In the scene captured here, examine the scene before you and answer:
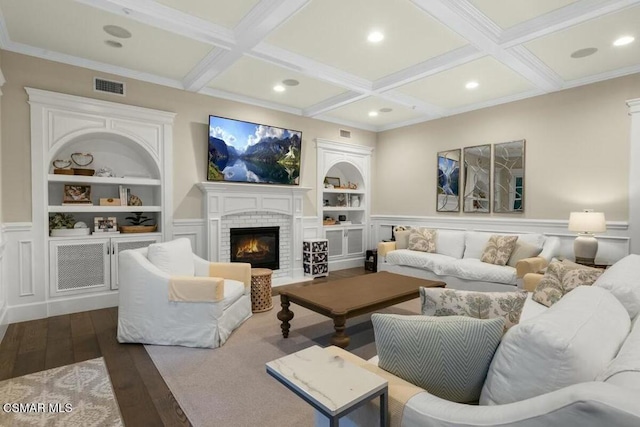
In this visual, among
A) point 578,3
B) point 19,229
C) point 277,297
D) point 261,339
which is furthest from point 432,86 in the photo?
point 19,229

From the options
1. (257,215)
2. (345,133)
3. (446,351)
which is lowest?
(446,351)

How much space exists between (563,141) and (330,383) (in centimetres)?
503

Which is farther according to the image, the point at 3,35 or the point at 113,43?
the point at 113,43

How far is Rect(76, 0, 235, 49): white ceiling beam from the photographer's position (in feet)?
9.12

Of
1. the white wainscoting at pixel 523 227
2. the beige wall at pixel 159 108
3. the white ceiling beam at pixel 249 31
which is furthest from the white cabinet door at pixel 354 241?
the white ceiling beam at pixel 249 31

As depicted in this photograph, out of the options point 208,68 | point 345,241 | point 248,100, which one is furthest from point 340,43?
point 345,241

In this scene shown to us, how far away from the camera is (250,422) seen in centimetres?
196

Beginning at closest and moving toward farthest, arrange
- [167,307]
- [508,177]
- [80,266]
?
[167,307] → [80,266] → [508,177]

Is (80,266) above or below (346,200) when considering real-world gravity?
below

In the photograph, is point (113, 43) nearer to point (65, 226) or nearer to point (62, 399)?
point (65, 226)

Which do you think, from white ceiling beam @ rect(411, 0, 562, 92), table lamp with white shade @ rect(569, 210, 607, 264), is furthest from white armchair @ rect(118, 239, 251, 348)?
table lamp with white shade @ rect(569, 210, 607, 264)

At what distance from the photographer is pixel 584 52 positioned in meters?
3.64

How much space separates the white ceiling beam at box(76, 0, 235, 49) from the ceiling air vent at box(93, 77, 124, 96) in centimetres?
142

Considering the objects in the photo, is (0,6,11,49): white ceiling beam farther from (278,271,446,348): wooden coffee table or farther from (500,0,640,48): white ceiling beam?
(500,0,640,48): white ceiling beam
